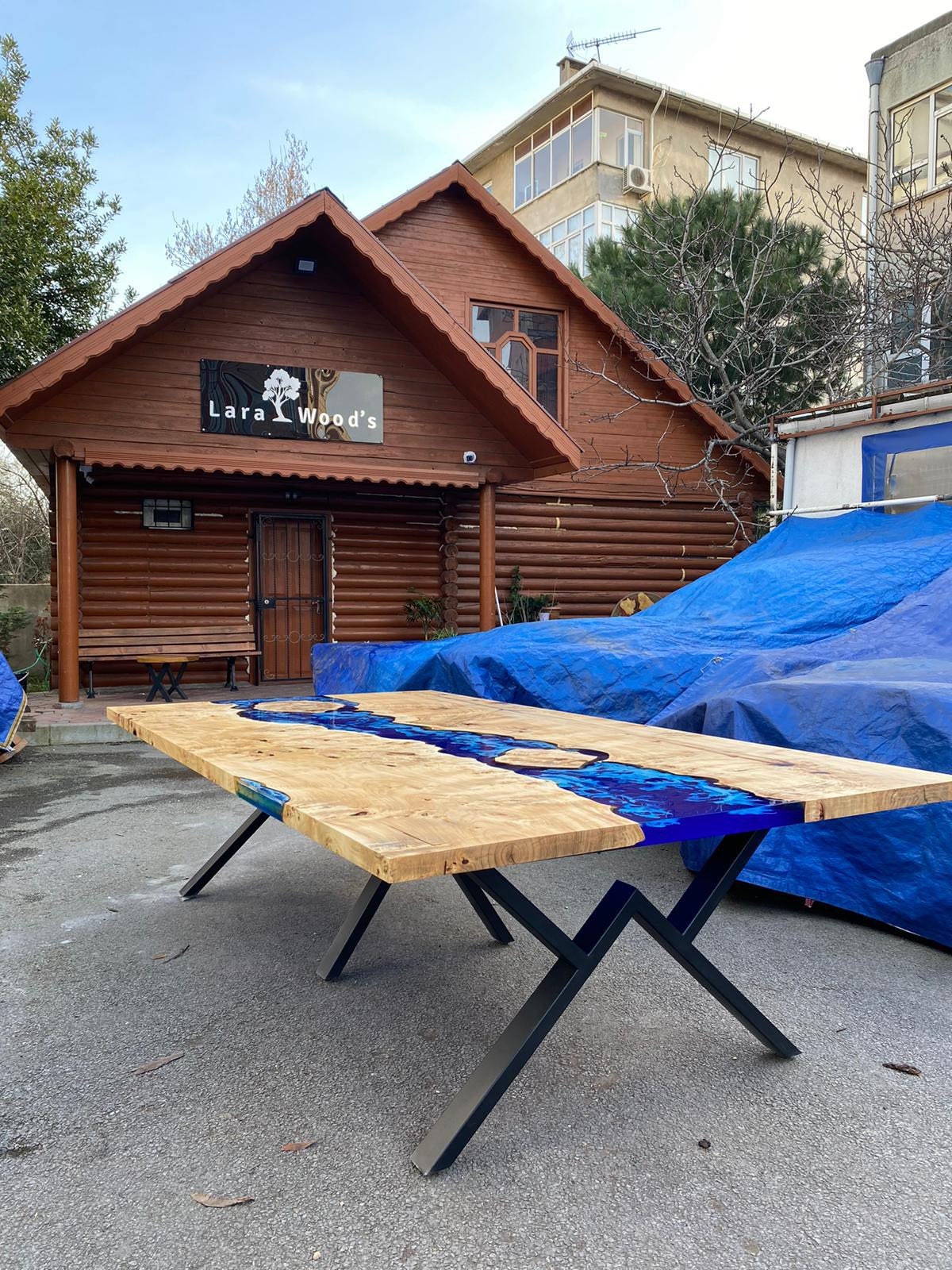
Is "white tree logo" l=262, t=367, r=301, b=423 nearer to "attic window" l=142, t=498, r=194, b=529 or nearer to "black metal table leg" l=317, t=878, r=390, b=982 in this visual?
"attic window" l=142, t=498, r=194, b=529

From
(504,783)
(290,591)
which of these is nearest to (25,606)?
(290,591)

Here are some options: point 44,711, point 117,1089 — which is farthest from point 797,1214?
point 44,711

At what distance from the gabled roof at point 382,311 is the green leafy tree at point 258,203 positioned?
1612cm

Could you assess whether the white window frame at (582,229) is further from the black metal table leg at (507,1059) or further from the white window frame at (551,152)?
the black metal table leg at (507,1059)

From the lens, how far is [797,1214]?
6.30 feet

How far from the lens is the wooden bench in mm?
9602

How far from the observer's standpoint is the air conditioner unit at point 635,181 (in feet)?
83.1

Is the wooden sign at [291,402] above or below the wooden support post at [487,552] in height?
above

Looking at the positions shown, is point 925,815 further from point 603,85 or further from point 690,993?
point 603,85

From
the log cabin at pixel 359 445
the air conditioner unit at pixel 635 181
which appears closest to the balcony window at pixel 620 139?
the air conditioner unit at pixel 635 181

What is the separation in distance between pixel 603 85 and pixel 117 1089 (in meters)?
28.9

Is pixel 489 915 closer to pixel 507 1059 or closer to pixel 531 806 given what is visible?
pixel 507 1059

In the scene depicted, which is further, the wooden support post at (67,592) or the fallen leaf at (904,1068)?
the wooden support post at (67,592)

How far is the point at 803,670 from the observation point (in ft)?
14.9
